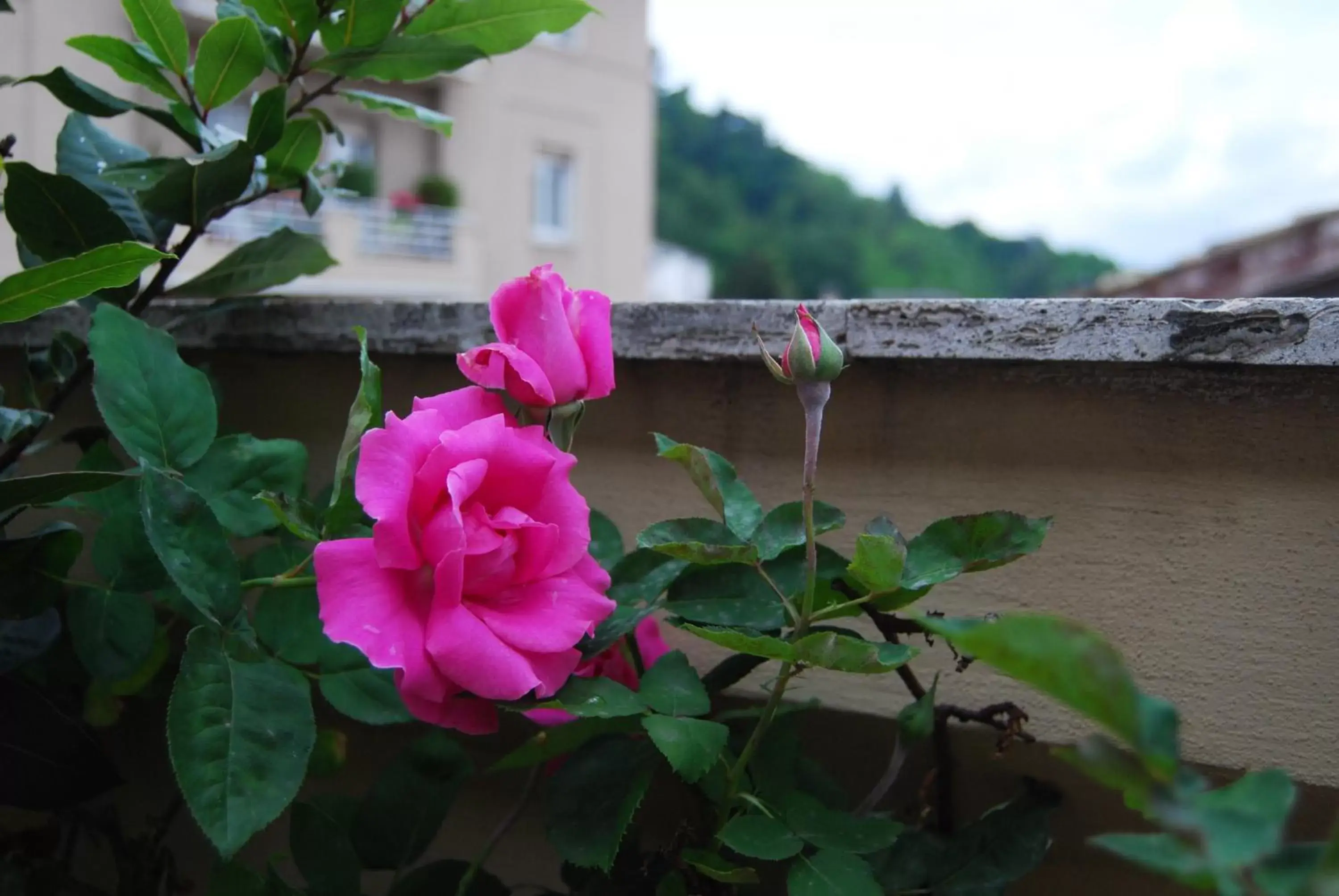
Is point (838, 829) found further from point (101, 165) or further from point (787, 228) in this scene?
point (787, 228)

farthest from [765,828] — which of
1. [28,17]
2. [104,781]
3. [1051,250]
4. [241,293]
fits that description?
[1051,250]

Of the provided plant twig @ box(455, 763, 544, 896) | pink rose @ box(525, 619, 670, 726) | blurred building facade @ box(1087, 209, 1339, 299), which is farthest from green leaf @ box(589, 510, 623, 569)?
blurred building facade @ box(1087, 209, 1339, 299)

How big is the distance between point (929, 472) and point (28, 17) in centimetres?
561

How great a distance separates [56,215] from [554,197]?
10.8 metres

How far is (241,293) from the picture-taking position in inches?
30.8

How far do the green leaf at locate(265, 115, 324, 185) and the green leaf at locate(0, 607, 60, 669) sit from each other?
13.9 inches

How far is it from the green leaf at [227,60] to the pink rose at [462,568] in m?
0.30

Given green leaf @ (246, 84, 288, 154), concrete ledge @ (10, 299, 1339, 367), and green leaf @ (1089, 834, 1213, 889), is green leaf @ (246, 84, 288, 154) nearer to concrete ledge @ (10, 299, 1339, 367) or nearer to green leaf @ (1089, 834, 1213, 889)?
concrete ledge @ (10, 299, 1339, 367)

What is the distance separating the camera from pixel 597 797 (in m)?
0.57

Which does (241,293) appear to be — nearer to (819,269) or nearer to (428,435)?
(428,435)

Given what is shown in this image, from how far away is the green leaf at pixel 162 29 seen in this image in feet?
2.11

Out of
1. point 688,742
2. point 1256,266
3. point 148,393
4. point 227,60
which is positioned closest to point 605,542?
point 688,742

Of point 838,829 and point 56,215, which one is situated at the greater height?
point 56,215

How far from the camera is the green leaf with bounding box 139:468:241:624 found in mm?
526
